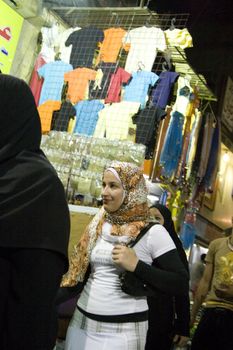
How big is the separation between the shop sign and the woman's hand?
3.49m

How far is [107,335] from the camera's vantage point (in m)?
2.17

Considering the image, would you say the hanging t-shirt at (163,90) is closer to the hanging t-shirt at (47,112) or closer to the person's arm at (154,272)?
the hanging t-shirt at (47,112)

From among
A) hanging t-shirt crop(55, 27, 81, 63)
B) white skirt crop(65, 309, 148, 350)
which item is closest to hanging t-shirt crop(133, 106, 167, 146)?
hanging t-shirt crop(55, 27, 81, 63)

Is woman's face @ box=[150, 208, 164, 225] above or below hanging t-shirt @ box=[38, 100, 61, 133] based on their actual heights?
below

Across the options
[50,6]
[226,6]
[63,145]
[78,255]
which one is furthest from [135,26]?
[78,255]

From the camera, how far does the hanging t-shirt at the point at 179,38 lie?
483 cm

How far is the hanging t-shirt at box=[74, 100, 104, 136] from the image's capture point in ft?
16.2

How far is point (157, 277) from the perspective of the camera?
7.15 ft

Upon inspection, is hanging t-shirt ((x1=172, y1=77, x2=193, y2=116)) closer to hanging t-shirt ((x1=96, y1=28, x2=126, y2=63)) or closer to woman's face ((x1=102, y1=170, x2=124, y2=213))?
hanging t-shirt ((x1=96, y1=28, x2=126, y2=63))

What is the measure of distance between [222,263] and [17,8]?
377 cm

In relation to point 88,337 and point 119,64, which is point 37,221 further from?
point 119,64

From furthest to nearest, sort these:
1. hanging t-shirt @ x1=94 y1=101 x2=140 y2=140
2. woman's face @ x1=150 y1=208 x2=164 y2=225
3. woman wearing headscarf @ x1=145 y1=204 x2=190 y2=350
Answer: hanging t-shirt @ x1=94 y1=101 x2=140 y2=140
woman's face @ x1=150 y1=208 x2=164 y2=225
woman wearing headscarf @ x1=145 y1=204 x2=190 y2=350

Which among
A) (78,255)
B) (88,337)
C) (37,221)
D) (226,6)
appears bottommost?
(88,337)

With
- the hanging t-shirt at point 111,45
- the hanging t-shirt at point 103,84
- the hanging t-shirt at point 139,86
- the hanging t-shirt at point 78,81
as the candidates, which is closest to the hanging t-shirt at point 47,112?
the hanging t-shirt at point 78,81
